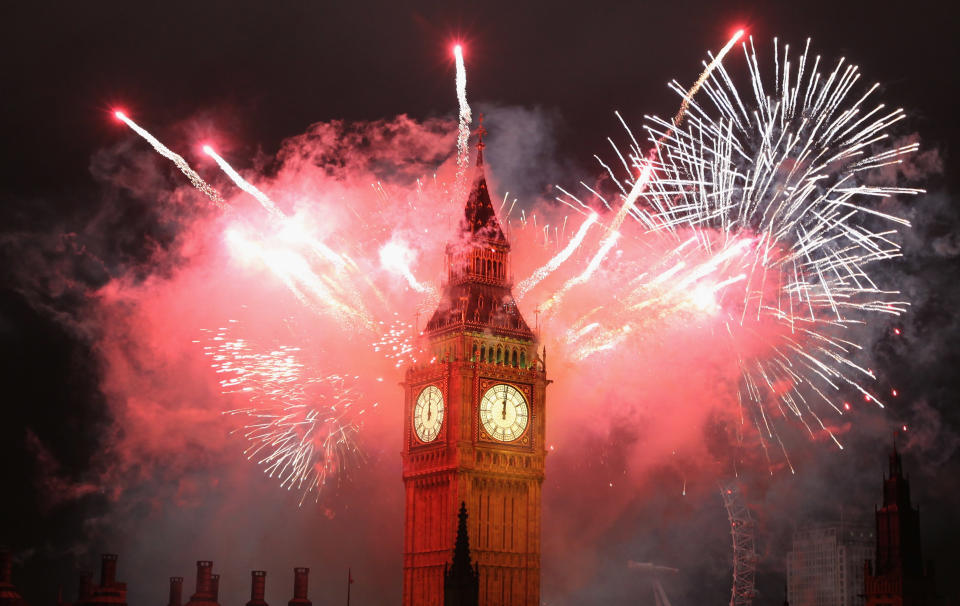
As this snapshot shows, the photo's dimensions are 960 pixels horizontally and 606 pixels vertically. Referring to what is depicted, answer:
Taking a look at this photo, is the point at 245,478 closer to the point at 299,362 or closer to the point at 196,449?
the point at 196,449

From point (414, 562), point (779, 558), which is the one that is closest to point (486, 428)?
point (414, 562)

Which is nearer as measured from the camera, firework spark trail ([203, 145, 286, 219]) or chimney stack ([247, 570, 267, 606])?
firework spark trail ([203, 145, 286, 219])

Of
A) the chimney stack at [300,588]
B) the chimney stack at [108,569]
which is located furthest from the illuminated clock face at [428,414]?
the chimney stack at [108,569]

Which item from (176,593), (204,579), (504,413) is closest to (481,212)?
(504,413)

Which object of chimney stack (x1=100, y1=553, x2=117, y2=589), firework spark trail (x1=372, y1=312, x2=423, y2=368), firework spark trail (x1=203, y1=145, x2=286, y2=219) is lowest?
chimney stack (x1=100, y1=553, x2=117, y2=589)

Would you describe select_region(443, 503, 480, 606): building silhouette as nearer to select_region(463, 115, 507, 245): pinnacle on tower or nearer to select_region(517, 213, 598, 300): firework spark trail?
select_region(517, 213, 598, 300): firework spark trail

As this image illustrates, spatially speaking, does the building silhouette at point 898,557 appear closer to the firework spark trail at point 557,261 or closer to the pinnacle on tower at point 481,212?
the firework spark trail at point 557,261

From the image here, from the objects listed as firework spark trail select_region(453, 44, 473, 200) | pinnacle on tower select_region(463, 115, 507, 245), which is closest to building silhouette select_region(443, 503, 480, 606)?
firework spark trail select_region(453, 44, 473, 200)
